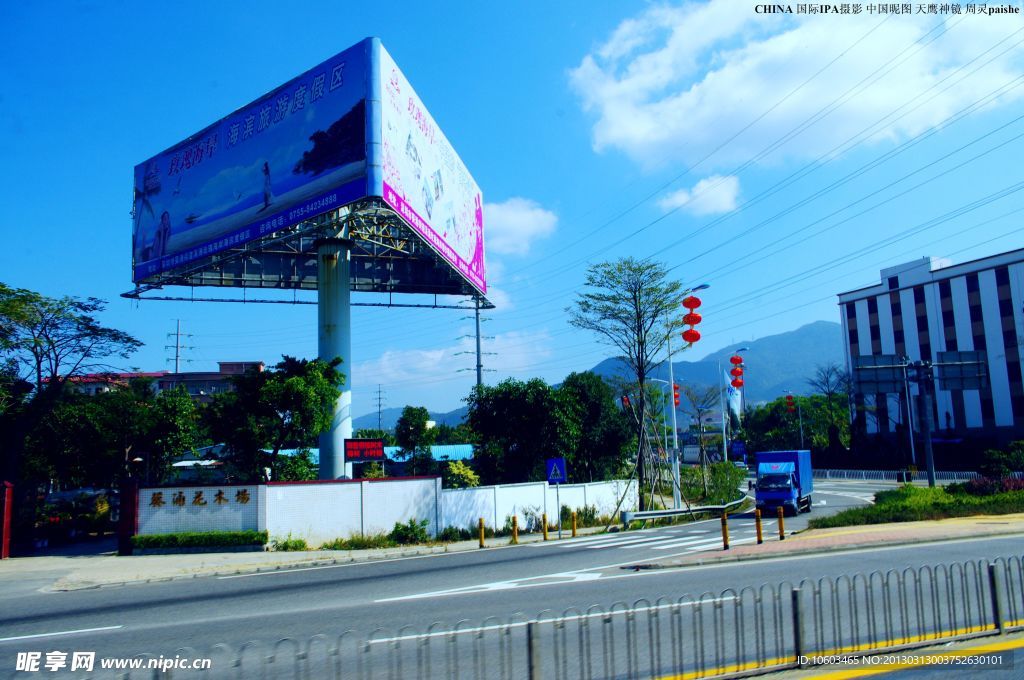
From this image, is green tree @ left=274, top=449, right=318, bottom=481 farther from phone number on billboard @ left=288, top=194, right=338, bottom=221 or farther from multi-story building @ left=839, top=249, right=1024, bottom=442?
multi-story building @ left=839, top=249, right=1024, bottom=442

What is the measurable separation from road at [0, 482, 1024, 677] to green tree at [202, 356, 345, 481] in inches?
299

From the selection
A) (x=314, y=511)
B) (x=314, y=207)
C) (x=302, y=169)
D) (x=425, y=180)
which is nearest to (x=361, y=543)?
(x=314, y=511)

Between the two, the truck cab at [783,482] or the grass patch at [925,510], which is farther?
the truck cab at [783,482]

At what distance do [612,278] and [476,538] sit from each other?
13.2 m

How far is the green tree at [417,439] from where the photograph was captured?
45250 mm

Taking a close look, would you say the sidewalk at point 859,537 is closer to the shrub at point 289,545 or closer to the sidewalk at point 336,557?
the sidewalk at point 336,557

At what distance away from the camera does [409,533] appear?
24.9 m

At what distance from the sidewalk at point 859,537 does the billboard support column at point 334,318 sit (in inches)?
719

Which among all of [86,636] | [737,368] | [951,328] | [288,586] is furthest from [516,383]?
[951,328]

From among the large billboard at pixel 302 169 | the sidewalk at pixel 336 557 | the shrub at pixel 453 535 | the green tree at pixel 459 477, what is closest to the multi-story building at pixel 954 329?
the sidewalk at pixel 336 557

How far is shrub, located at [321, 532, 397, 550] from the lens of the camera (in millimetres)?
23672

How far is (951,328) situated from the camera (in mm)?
63750

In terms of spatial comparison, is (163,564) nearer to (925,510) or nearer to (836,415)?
(925,510)

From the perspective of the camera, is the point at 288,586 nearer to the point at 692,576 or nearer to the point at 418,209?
the point at 692,576
